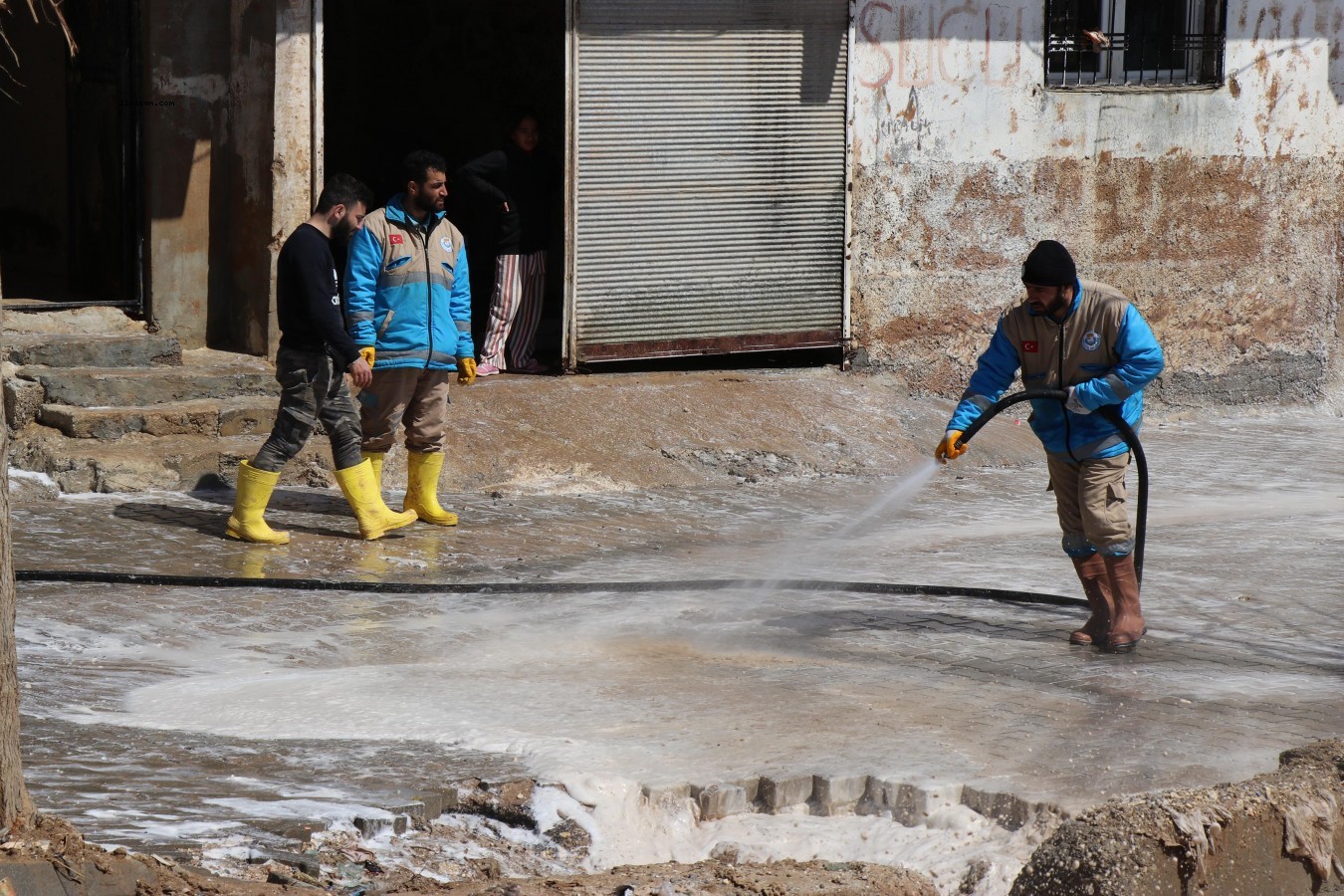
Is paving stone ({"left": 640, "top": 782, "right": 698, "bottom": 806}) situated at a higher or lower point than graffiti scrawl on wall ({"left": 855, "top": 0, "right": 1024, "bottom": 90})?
lower

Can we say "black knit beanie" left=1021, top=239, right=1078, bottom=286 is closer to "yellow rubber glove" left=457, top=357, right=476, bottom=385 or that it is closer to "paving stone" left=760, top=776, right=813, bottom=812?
"paving stone" left=760, top=776, right=813, bottom=812

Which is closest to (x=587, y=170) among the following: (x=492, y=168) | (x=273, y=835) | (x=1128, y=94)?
(x=492, y=168)

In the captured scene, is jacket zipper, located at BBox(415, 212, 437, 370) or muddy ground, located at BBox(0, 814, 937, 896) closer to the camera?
muddy ground, located at BBox(0, 814, 937, 896)

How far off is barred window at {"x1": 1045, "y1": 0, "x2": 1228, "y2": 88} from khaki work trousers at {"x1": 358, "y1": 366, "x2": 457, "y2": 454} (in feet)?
20.0

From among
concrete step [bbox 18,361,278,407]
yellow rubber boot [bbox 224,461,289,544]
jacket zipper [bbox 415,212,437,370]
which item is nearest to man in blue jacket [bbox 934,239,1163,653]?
jacket zipper [bbox 415,212,437,370]

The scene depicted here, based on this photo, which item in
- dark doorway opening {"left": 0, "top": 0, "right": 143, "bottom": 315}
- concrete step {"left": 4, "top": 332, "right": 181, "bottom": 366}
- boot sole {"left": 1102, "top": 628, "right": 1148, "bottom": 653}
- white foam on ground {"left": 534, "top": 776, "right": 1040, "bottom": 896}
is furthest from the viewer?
dark doorway opening {"left": 0, "top": 0, "right": 143, "bottom": 315}

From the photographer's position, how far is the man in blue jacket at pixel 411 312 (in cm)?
836

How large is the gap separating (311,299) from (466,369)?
1058 millimetres

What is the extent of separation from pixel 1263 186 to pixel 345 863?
1064 centimetres

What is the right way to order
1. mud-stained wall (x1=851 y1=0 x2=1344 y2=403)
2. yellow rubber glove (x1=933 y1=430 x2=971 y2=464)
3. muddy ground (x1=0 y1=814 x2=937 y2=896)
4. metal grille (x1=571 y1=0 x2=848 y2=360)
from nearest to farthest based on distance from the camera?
muddy ground (x1=0 y1=814 x2=937 y2=896)
yellow rubber glove (x1=933 y1=430 x2=971 y2=464)
metal grille (x1=571 y1=0 x2=848 y2=360)
mud-stained wall (x1=851 y1=0 x2=1344 y2=403)

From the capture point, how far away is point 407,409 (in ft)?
28.7

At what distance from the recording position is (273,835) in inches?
177

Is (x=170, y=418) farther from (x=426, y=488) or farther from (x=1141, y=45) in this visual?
(x=1141, y=45)

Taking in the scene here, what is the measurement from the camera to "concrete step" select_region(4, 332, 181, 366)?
9672 mm
